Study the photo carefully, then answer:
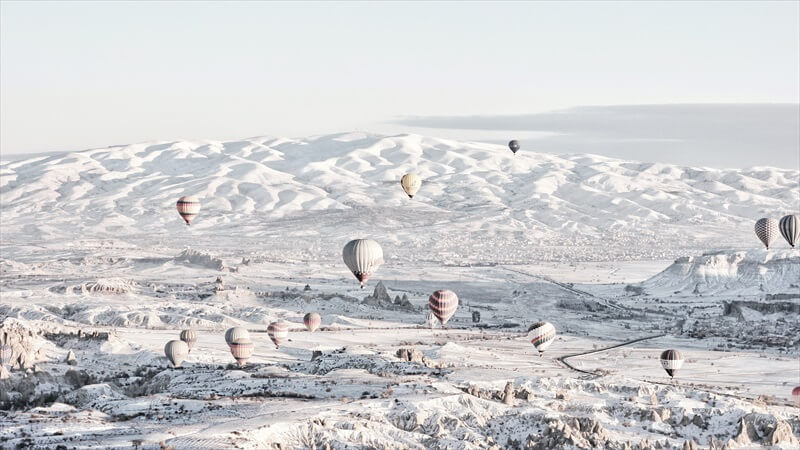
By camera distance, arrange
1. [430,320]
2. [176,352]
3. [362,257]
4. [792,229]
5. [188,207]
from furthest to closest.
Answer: [430,320] < [188,207] < [792,229] < [362,257] < [176,352]

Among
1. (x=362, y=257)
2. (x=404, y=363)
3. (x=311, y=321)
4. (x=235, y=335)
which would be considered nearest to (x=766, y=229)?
(x=311, y=321)

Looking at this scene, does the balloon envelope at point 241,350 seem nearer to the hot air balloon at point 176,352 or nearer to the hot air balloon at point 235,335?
the hot air balloon at point 235,335

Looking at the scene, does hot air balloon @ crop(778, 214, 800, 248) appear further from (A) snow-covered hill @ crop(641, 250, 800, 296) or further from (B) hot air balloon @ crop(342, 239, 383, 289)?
(A) snow-covered hill @ crop(641, 250, 800, 296)

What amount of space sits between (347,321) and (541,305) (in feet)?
113

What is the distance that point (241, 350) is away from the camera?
8912 centimetres

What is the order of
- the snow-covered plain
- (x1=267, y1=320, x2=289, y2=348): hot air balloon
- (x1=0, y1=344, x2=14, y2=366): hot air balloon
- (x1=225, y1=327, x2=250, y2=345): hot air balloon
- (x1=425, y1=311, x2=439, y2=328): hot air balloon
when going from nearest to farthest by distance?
the snow-covered plain < (x1=0, y1=344, x2=14, y2=366): hot air balloon < (x1=225, y1=327, x2=250, y2=345): hot air balloon < (x1=267, y1=320, x2=289, y2=348): hot air balloon < (x1=425, y1=311, x2=439, y2=328): hot air balloon

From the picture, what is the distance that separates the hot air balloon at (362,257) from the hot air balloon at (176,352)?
541 inches

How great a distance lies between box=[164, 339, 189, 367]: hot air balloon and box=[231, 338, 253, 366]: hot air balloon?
3.81 metres

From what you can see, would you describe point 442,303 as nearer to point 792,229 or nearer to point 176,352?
point 176,352

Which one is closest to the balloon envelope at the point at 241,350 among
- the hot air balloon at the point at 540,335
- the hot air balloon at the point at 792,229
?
the hot air balloon at the point at 540,335

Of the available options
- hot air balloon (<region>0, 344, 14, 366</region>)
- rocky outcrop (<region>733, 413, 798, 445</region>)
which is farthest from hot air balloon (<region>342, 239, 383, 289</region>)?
rocky outcrop (<region>733, 413, 798, 445</region>)

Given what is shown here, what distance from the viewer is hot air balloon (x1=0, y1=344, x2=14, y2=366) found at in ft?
278

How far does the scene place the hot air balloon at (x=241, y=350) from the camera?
8912 centimetres

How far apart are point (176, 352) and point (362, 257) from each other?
50.3 ft
